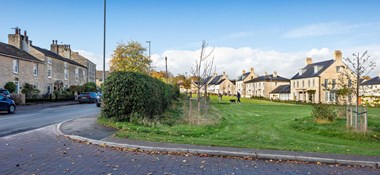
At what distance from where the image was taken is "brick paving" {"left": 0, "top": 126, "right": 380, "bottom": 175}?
6637mm

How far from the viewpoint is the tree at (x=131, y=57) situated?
58.2 metres

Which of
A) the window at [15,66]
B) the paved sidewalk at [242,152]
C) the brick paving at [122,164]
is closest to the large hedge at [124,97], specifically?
the paved sidewalk at [242,152]

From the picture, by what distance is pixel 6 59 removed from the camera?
3491cm

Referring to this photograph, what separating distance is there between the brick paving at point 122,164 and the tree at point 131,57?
50.0 m

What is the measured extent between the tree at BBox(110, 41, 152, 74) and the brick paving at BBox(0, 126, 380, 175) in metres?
50.0

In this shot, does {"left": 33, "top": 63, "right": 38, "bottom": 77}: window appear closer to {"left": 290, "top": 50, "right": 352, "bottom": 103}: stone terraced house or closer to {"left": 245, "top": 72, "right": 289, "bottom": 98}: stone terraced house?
{"left": 290, "top": 50, "right": 352, "bottom": 103}: stone terraced house

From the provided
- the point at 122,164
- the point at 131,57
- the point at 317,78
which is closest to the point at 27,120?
the point at 122,164

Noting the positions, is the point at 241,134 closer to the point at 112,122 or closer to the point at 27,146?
the point at 112,122

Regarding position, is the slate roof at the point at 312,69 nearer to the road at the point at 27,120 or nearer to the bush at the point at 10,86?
the bush at the point at 10,86

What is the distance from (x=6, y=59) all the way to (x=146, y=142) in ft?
106

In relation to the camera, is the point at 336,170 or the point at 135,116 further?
the point at 135,116

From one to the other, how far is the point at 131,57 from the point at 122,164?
5290 centimetres

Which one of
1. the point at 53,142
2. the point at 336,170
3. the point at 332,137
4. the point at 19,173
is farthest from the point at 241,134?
the point at 19,173

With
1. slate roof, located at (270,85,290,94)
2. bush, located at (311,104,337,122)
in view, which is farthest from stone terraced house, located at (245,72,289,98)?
bush, located at (311,104,337,122)
